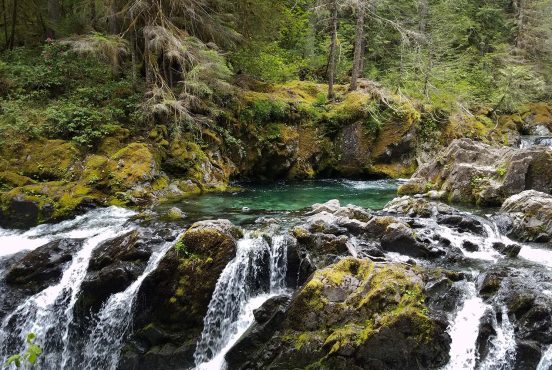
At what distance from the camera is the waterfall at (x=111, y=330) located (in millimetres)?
7852

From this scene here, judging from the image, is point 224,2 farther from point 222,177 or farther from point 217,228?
point 217,228

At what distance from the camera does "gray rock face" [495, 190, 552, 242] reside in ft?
32.6

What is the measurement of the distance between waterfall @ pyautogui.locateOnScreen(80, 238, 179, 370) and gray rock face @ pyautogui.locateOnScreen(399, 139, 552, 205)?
32.1ft

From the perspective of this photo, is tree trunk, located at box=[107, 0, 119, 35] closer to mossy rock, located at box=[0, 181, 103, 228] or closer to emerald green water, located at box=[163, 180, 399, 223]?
mossy rock, located at box=[0, 181, 103, 228]

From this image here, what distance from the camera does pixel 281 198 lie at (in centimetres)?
1442

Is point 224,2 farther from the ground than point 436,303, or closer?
farther from the ground

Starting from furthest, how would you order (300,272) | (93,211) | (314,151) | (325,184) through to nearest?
1. (314,151)
2. (325,184)
3. (93,211)
4. (300,272)

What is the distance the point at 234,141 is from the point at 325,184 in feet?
Result: 13.1

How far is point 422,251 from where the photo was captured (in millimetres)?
9117

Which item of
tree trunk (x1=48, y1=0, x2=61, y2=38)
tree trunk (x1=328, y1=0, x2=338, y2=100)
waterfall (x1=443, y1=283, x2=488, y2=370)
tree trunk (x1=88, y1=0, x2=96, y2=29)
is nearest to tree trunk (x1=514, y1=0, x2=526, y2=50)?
tree trunk (x1=328, y1=0, x2=338, y2=100)

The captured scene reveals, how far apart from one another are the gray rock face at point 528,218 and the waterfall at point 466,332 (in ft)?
10.8

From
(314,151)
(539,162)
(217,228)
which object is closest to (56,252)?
(217,228)

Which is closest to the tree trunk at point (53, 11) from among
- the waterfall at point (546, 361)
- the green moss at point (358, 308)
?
the green moss at point (358, 308)

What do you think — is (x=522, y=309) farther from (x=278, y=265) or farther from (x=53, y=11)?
(x=53, y=11)
